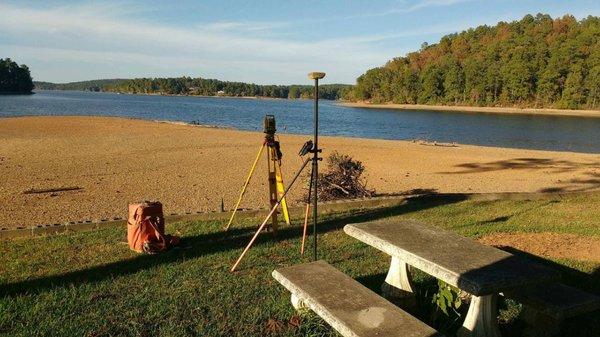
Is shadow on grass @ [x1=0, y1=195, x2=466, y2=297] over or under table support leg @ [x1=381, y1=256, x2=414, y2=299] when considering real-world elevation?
under

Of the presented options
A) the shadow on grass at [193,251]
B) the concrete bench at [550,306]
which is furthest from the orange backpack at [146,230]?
the concrete bench at [550,306]

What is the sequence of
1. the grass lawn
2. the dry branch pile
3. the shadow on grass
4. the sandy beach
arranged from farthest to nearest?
1. the dry branch pile
2. the sandy beach
3. the shadow on grass
4. the grass lawn

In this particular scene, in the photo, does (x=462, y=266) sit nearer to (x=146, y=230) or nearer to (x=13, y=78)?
(x=146, y=230)

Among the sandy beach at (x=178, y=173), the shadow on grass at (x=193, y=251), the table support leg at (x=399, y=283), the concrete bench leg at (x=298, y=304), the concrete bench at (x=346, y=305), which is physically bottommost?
the sandy beach at (x=178, y=173)

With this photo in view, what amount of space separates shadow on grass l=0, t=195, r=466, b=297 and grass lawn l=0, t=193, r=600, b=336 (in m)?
0.01

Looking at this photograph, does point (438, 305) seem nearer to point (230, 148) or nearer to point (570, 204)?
point (570, 204)

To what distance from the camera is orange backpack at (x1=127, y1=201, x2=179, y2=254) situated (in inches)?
239

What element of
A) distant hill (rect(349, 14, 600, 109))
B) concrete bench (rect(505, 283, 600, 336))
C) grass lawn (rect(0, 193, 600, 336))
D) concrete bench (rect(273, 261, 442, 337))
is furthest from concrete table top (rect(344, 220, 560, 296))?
distant hill (rect(349, 14, 600, 109))

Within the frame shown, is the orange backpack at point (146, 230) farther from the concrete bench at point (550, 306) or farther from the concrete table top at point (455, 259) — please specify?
the concrete bench at point (550, 306)

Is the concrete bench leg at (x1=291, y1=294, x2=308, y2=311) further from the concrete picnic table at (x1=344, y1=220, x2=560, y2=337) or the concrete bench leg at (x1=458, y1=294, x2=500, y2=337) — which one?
the concrete bench leg at (x1=458, y1=294, x2=500, y2=337)

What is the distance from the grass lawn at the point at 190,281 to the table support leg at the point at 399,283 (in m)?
0.28

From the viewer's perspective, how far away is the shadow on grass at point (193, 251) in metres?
4.96

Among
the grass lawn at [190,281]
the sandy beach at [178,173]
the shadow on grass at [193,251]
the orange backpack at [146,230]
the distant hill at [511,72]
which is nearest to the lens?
the grass lawn at [190,281]

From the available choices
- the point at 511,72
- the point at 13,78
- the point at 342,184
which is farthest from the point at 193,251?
the point at 13,78
